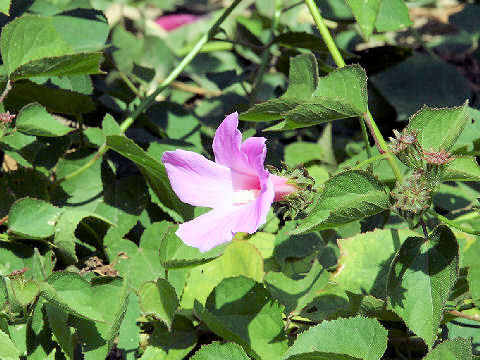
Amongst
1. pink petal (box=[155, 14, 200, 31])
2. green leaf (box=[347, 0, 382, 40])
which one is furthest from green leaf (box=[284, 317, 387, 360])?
pink petal (box=[155, 14, 200, 31])

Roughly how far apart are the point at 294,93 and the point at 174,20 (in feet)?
5.22

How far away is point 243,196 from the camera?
3.12ft

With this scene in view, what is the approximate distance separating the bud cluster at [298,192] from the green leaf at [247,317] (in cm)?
22

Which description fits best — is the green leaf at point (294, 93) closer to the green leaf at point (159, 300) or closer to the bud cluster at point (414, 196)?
the bud cluster at point (414, 196)

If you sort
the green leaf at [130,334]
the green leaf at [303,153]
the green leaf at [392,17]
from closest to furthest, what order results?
1. the green leaf at [130,334]
2. the green leaf at [392,17]
3. the green leaf at [303,153]

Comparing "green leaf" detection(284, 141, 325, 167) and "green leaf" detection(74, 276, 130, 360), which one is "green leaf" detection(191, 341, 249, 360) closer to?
"green leaf" detection(74, 276, 130, 360)

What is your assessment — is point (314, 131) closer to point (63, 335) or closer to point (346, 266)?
point (346, 266)

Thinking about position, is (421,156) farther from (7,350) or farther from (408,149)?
(7,350)

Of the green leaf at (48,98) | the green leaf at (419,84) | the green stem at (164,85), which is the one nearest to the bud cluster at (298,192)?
the green stem at (164,85)

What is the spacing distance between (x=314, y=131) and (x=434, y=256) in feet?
3.00

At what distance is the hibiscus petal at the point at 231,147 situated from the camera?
0.86 meters

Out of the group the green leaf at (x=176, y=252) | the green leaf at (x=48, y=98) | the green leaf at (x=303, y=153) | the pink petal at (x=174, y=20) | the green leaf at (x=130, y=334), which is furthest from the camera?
the pink petal at (x=174, y=20)

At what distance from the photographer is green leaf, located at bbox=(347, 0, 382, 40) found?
1038 millimetres

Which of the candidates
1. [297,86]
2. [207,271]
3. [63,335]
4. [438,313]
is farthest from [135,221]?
[438,313]
